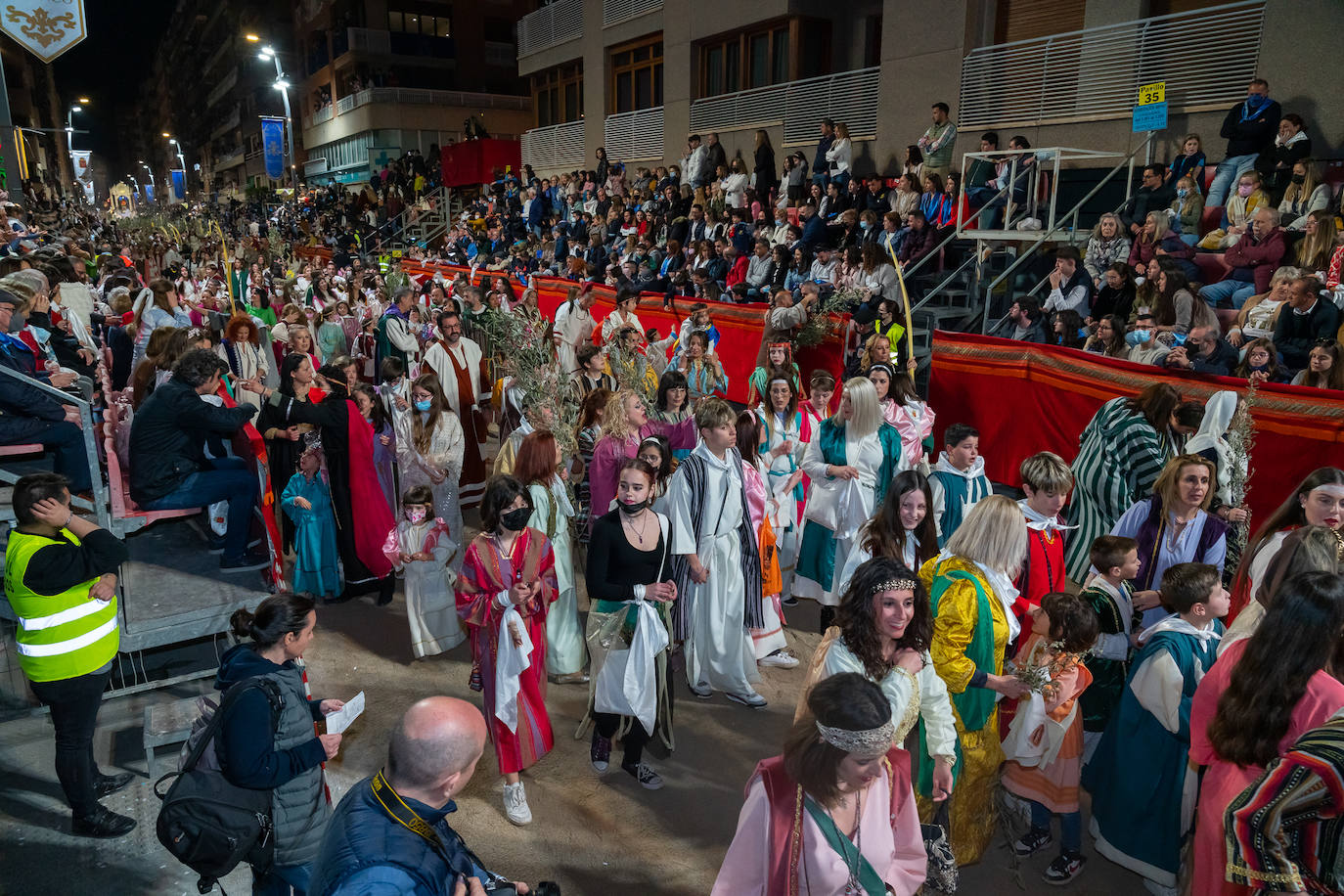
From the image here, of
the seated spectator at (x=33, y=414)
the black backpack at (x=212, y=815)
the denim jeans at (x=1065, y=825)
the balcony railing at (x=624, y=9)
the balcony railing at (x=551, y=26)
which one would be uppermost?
the balcony railing at (x=551, y=26)

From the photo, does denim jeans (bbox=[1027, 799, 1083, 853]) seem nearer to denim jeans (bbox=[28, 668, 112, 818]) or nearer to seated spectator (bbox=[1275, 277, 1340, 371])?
denim jeans (bbox=[28, 668, 112, 818])

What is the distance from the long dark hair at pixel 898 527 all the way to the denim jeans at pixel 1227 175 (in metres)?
8.41

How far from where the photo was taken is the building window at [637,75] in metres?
22.9

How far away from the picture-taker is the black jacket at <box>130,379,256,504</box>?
211 inches

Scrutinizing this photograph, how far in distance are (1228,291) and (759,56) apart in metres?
13.8

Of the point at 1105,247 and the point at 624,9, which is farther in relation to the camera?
the point at 624,9

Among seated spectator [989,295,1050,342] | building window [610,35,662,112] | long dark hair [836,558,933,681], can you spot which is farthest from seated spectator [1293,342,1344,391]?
building window [610,35,662,112]

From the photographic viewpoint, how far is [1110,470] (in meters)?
5.75

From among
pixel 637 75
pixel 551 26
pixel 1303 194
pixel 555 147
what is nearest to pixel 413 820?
pixel 1303 194

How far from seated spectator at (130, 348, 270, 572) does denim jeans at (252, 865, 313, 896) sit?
9.27 feet

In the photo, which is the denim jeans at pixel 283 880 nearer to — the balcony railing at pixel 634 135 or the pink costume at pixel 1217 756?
the pink costume at pixel 1217 756

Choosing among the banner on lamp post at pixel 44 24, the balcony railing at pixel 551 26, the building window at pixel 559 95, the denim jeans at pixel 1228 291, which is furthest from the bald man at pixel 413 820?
the building window at pixel 559 95

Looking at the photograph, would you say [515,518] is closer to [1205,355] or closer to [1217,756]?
[1217,756]

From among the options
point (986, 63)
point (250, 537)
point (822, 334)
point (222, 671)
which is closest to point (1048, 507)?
point (222, 671)
